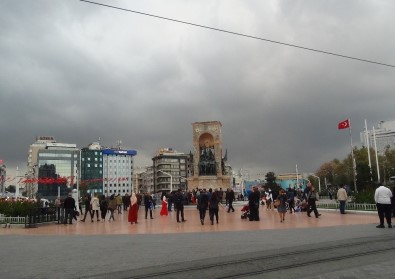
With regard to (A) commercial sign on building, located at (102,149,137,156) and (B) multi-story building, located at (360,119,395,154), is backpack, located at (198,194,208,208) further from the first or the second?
(A) commercial sign on building, located at (102,149,137,156)

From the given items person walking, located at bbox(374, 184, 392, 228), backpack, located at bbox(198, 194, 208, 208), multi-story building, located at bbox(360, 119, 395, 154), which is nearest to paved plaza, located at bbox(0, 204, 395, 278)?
person walking, located at bbox(374, 184, 392, 228)

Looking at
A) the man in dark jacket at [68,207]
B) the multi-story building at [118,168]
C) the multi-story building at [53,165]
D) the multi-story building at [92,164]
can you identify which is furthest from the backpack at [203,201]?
the multi-story building at [118,168]

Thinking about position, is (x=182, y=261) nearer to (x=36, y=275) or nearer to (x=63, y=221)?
(x=36, y=275)

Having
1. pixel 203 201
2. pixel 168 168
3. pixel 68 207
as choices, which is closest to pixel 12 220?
pixel 68 207

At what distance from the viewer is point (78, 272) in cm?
803

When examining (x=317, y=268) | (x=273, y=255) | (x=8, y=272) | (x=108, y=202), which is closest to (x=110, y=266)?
(x=8, y=272)

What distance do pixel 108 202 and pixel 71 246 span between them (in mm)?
13358

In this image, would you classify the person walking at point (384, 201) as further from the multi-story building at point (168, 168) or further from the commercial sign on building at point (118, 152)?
the commercial sign on building at point (118, 152)

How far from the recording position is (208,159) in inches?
1994

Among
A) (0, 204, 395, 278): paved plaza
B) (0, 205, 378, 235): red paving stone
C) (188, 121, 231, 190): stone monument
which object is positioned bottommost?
(0, 204, 395, 278): paved plaza

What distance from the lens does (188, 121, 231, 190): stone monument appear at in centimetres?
4988

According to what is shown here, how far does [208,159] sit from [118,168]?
384 feet

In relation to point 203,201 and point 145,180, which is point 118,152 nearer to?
point 145,180

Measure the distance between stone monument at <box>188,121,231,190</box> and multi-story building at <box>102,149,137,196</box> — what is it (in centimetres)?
10980
